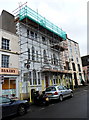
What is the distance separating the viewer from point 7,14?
17.2 metres

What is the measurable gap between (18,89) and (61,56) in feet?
43.4

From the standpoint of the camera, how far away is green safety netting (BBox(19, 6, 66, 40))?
1695 cm

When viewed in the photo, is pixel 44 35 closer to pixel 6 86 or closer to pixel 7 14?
pixel 7 14

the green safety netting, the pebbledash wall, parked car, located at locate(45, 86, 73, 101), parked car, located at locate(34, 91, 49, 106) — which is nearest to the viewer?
parked car, located at locate(34, 91, 49, 106)

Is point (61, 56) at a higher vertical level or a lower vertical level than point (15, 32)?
lower

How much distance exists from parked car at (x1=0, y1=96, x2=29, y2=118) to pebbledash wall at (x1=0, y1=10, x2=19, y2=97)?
5531 mm

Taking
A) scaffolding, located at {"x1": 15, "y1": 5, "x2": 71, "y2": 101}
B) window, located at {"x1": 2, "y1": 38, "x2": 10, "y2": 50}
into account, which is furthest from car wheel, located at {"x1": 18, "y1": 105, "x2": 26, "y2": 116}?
window, located at {"x1": 2, "y1": 38, "x2": 10, "y2": 50}

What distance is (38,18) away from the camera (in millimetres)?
18906

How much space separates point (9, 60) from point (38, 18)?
8.78 metres

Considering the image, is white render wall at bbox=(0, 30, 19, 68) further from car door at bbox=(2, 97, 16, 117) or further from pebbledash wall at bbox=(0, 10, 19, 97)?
car door at bbox=(2, 97, 16, 117)

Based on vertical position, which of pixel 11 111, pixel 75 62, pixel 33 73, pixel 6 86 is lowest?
pixel 11 111

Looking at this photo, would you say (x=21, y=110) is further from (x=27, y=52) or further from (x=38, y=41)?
(x=38, y=41)

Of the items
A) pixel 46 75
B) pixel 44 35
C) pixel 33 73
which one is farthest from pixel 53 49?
pixel 33 73

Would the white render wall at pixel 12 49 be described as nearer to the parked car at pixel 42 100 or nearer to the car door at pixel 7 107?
the parked car at pixel 42 100
